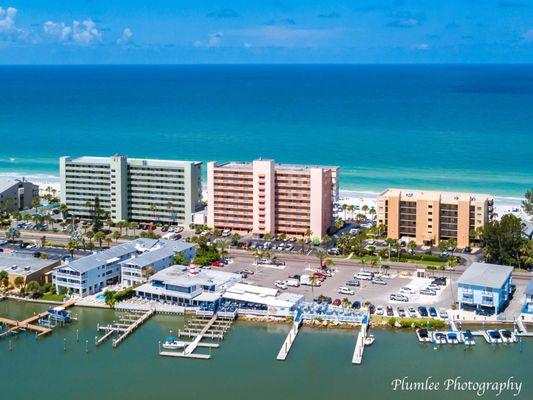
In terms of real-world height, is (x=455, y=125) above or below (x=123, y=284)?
above

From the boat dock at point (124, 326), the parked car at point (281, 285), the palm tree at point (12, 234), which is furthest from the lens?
the palm tree at point (12, 234)

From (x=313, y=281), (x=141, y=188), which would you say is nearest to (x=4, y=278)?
(x=313, y=281)

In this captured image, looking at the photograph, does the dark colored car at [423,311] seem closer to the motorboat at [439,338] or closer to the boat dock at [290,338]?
the motorboat at [439,338]

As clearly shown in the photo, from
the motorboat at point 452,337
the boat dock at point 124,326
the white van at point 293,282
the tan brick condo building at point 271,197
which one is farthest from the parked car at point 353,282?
the boat dock at point 124,326

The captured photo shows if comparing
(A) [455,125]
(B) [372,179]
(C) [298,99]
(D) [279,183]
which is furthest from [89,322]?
(C) [298,99]

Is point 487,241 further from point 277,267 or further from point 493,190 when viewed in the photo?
point 493,190

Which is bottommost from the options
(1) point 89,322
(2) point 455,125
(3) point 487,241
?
(1) point 89,322

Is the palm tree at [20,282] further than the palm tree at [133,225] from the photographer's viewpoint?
No
